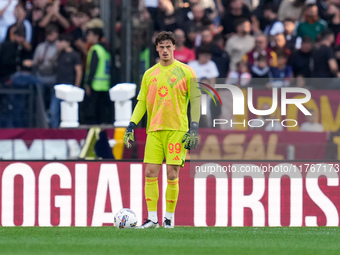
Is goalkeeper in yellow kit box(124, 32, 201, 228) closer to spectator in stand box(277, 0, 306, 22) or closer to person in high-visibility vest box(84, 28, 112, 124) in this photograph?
person in high-visibility vest box(84, 28, 112, 124)

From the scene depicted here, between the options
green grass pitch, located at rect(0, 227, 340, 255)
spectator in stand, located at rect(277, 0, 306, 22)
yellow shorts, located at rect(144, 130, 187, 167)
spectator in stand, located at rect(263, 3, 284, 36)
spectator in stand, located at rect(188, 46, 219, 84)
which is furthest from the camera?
spectator in stand, located at rect(277, 0, 306, 22)

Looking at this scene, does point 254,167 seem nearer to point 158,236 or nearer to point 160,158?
point 160,158

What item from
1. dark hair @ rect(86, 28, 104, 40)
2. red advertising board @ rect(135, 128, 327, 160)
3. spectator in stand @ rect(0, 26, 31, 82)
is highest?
dark hair @ rect(86, 28, 104, 40)

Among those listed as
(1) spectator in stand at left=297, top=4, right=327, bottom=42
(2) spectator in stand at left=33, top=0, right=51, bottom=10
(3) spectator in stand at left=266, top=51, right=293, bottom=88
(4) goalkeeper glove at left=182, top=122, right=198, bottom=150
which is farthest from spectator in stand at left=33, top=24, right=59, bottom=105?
(4) goalkeeper glove at left=182, top=122, right=198, bottom=150

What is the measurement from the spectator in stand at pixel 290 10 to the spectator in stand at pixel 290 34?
13.0 inches

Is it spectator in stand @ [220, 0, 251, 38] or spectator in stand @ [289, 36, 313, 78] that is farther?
spectator in stand @ [220, 0, 251, 38]

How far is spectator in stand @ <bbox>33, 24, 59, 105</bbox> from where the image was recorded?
650 inches

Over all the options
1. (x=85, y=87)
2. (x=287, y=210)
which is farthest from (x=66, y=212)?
(x=85, y=87)

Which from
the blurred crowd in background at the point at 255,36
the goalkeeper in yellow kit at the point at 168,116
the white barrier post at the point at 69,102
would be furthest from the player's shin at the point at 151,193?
the blurred crowd in background at the point at 255,36

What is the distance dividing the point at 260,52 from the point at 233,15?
1.38 meters

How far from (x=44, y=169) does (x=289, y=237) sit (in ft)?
13.0

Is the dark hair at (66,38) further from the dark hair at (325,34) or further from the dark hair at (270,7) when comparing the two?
the dark hair at (325,34)

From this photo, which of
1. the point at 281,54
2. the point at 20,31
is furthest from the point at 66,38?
the point at 281,54

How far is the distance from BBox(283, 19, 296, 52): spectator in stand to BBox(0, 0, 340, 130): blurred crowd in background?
2cm
